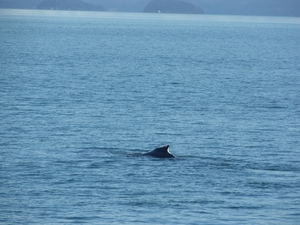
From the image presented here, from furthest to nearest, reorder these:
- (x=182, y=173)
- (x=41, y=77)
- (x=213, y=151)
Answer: (x=41, y=77) → (x=213, y=151) → (x=182, y=173)

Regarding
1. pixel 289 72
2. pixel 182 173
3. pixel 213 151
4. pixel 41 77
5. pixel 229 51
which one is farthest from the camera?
pixel 229 51

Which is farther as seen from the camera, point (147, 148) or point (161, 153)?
point (147, 148)

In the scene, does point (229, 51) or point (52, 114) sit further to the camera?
point (229, 51)

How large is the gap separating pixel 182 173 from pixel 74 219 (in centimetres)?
792

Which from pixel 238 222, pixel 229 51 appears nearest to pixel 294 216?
pixel 238 222

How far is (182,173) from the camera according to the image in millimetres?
31812

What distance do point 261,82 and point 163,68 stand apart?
2048 centimetres

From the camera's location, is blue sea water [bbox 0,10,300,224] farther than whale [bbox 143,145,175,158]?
No

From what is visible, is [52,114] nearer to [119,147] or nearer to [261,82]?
[119,147]

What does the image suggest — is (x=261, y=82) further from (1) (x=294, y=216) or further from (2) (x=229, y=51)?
(2) (x=229, y=51)

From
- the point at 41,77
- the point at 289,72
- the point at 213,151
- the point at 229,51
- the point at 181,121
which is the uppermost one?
the point at 229,51

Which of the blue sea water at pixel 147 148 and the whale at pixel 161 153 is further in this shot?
the whale at pixel 161 153

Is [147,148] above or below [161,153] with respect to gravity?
above

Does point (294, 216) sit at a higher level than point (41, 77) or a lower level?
lower
